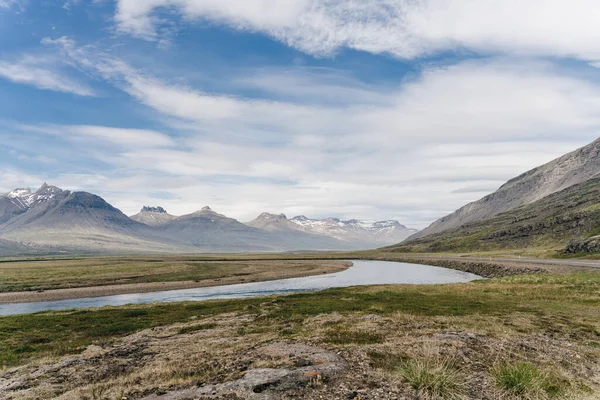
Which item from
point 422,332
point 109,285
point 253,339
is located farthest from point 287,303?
point 109,285

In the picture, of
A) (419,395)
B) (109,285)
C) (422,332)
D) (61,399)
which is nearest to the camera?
(419,395)

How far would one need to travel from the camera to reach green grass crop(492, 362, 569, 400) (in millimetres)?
12836

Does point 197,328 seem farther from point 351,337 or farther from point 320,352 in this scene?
point 320,352

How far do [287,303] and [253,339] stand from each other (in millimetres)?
21500

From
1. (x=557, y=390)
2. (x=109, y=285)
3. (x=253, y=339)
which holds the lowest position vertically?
(x=109, y=285)

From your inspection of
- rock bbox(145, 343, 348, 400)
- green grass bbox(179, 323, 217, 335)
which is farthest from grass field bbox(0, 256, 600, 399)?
rock bbox(145, 343, 348, 400)

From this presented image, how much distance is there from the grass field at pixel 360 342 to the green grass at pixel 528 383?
1.9 inches

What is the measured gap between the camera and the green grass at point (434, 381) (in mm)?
12898

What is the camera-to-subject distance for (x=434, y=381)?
1321 centimetres

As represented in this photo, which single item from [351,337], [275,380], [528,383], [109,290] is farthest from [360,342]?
[109,290]

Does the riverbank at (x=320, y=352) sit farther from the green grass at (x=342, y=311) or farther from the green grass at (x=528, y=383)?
the green grass at (x=342, y=311)

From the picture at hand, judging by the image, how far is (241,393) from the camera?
45.4 ft

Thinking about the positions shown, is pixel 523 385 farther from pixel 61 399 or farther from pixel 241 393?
pixel 61 399

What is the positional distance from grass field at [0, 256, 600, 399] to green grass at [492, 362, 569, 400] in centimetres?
5
